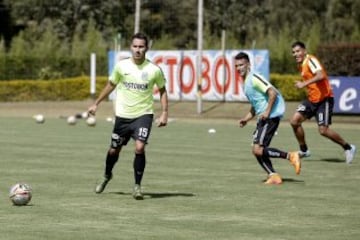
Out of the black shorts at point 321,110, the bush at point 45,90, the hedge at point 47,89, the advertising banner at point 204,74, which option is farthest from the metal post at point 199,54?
the black shorts at point 321,110

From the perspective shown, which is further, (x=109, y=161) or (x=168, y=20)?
(x=168, y=20)

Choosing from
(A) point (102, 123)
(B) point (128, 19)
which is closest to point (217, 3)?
(B) point (128, 19)

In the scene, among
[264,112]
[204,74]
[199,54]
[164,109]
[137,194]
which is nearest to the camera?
[137,194]

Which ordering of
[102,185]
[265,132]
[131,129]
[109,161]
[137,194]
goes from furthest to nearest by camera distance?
[265,132] < [102,185] < [109,161] < [131,129] < [137,194]

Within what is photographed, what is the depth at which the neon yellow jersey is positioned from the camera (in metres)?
13.9

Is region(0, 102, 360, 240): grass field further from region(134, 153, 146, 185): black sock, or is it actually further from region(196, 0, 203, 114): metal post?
region(196, 0, 203, 114): metal post

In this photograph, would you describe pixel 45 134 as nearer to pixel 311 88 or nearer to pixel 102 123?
pixel 102 123

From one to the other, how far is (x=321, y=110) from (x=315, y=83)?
1.94ft

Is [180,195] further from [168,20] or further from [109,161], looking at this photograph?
[168,20]

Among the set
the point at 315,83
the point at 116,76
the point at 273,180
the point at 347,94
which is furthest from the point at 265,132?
the point at 347,94

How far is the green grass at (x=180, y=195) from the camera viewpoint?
11.0 m

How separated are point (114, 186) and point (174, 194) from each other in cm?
142

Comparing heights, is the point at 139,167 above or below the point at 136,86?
below

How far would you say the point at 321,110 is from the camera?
1995cm
